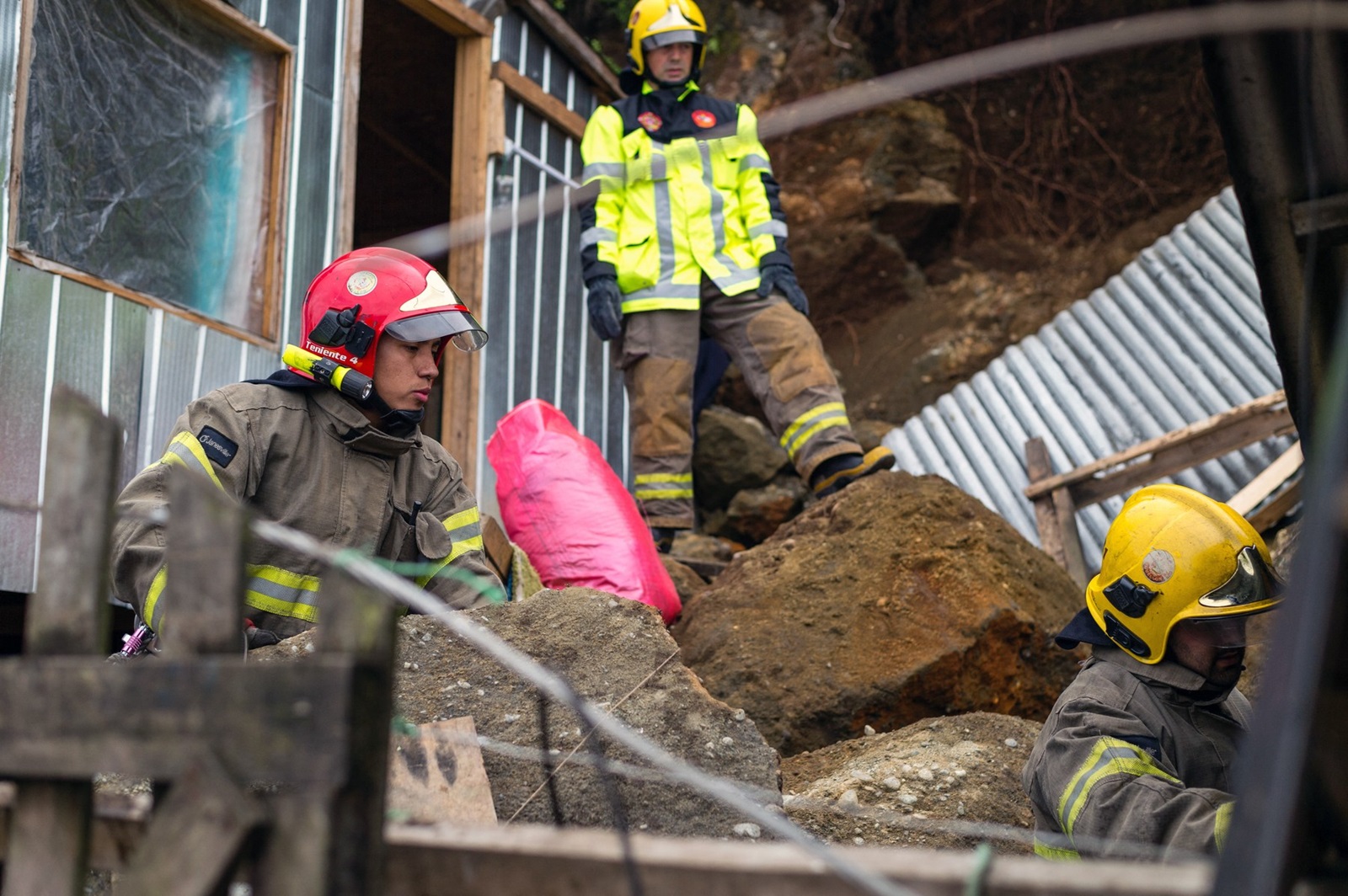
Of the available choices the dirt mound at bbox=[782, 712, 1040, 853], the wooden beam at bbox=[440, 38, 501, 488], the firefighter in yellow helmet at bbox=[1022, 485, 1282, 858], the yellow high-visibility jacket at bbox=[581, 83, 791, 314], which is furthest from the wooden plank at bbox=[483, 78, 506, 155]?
the firefighter in yellow helmet at bbox=[1022, 485, 1282, 858]

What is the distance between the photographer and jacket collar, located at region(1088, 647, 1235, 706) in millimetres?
3166

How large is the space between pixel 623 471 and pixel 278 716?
665 centimetres

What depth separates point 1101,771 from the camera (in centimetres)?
288

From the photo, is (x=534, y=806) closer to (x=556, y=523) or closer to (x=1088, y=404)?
(x=556, y=523)

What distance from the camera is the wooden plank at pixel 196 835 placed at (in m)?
1.56

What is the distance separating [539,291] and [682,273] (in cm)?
156

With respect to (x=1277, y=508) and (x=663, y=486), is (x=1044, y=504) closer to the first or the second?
(x=1277, y=508)

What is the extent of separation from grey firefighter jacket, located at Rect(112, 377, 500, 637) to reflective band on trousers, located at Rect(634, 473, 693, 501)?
2.07 meters

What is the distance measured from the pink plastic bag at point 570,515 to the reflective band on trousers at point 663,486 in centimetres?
46

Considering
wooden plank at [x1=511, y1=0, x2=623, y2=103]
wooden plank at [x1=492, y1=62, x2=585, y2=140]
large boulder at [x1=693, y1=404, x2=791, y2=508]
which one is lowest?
large boulder at [x1=693, y1=404, x2=791, y2=508]

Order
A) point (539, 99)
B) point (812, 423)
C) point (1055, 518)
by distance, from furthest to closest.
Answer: point (539, 99) → point (1055, 518) → point (812, 423)

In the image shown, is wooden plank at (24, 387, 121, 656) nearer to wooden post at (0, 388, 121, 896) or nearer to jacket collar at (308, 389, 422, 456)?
wooden post at (0, 388, 121, 896)

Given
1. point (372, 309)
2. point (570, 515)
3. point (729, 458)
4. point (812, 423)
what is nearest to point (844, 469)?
point (812, 423)

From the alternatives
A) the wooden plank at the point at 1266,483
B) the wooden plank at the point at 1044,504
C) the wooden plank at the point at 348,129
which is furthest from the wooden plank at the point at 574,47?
the wooden plank at the point at 1266,483
